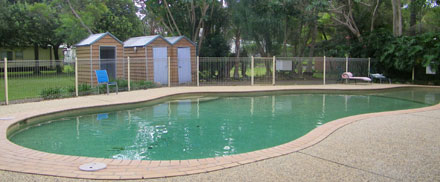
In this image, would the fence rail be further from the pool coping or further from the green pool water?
the pool coping

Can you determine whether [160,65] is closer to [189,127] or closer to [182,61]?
[182,61]

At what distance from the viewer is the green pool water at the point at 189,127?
5.93m

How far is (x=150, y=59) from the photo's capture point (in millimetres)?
15766

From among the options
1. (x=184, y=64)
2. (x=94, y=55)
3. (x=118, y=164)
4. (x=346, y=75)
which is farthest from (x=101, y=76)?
(x=346, y=75)

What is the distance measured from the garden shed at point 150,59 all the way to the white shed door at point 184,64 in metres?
0.68

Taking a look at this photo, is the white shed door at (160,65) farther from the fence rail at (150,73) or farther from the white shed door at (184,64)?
the white shed door at (184,64)

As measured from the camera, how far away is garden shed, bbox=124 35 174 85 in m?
15.9

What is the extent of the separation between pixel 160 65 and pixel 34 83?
18.8 ft

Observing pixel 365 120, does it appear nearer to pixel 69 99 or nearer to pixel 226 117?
pixel 226 117

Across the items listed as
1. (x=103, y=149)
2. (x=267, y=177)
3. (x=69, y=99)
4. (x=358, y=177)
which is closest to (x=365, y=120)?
(x=358, y=177)

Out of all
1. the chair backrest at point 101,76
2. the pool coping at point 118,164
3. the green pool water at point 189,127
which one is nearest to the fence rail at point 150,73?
the chair backrest at point 101,76

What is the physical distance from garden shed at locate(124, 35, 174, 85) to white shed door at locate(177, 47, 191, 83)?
0.68 m

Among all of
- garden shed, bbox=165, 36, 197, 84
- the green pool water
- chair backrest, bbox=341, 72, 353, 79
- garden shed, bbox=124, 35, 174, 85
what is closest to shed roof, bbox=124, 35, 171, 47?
garden shed, bbox=124, 35, 174, 85

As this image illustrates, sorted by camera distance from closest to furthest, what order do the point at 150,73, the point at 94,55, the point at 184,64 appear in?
1. the point at 94,55
2. the point at 150,73
3. the point at 184,64
